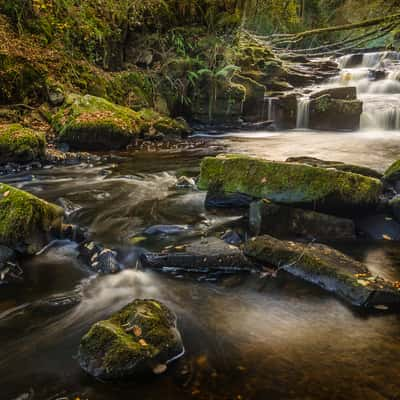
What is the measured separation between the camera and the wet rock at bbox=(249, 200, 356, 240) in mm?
5258

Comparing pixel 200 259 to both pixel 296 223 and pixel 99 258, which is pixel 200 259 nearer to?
pixel 99 258

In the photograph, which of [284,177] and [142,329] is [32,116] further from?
[142,329]

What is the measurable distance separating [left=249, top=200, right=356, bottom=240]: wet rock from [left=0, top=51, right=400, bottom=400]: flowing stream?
0.91ft

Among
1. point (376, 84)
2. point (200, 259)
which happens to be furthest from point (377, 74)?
point (200, 259)

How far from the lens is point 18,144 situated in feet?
30.5

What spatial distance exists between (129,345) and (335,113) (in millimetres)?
15913

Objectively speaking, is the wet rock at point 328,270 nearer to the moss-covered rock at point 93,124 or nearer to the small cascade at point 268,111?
the moss-covered rock at point 93,124

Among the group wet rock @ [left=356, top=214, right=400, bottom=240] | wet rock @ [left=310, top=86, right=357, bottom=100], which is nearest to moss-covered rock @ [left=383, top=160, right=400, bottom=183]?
wet rock @ [left=356, top=214, right=400, bottom=240]

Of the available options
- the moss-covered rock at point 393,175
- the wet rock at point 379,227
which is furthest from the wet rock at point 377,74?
the wet rock at point 379,227

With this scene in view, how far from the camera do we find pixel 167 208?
671 cm

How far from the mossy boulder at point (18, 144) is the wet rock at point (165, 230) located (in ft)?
17.0

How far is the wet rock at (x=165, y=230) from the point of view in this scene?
18.2 ft

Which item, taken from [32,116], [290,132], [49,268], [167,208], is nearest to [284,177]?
[167,208]

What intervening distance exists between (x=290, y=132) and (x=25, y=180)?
11141 mm
